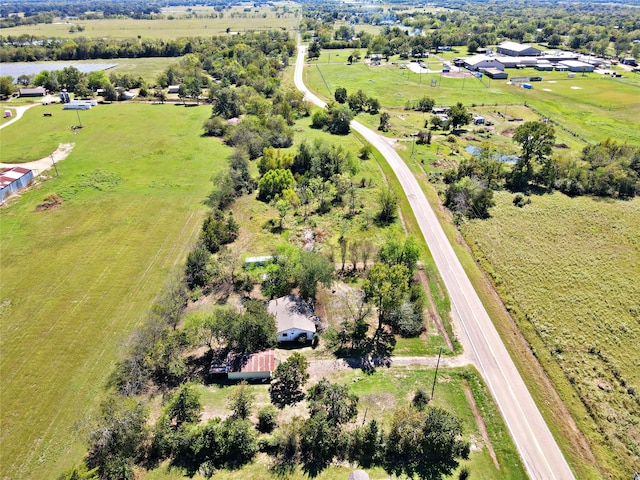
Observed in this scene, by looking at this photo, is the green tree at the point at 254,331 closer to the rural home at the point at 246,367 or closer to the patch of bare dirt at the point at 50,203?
the rural home at the point at 246,367

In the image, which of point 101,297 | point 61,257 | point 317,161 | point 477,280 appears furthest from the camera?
point 317,161

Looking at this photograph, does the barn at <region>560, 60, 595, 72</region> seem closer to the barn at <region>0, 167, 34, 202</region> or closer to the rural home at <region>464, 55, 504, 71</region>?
the rural home at <region>464, 55, 504, 71</region>

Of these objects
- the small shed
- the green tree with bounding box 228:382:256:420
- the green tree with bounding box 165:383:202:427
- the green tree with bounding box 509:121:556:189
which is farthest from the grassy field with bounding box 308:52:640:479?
the green tree with bounding box 165:383:202:427

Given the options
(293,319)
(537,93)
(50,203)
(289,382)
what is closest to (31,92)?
(50,203)

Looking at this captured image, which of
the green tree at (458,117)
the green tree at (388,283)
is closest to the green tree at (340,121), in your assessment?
the green tree at (458,117)

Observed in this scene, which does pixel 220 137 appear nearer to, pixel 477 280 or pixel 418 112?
pixel 418 112

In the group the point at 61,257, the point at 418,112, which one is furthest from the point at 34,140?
the point at 418,112
